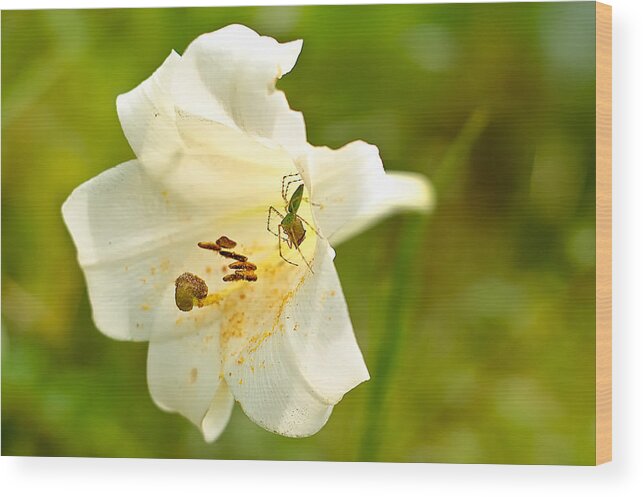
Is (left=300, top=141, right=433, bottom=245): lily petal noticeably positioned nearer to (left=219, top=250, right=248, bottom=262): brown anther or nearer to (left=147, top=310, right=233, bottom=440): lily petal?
(left=219, top=250, right=248, bottom=262): brown anther

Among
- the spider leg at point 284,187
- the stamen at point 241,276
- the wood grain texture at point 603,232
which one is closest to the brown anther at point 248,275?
the stamen at point 241,276

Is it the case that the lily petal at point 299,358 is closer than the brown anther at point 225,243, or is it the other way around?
the lily petal at point 299,358

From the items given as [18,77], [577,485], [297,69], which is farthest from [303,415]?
[18,77]

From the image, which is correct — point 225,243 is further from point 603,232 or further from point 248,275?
point 603,232

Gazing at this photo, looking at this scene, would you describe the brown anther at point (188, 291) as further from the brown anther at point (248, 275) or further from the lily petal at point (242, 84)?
the lily petal at point (242, 84)

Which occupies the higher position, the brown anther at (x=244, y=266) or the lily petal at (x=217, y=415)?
the brown anther at (x=244, y=266)

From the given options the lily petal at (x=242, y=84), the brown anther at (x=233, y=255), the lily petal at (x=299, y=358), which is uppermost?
the lily petal at (x=242, y=84)

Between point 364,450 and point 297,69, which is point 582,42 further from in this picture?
point 364,450
